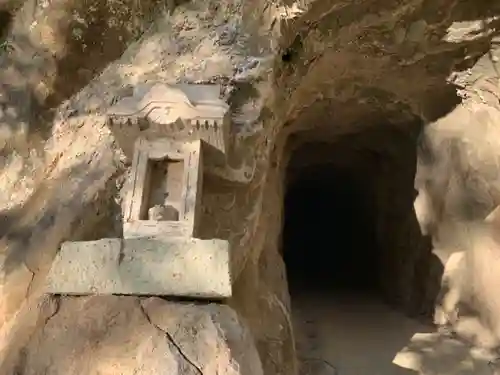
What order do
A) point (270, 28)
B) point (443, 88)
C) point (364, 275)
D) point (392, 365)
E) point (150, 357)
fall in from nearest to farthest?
point (150, 357) < point (270, 28) < point (392, 365) < point (443, 88) < point (364, 275)

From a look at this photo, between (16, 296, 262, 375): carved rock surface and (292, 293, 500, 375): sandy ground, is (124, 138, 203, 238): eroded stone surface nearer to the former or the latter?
(16, 296, 262, 375): carved rock surface

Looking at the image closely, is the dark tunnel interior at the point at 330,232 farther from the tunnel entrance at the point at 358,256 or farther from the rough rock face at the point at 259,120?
the rough rock face at the point at 259,120

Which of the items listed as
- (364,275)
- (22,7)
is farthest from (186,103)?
(364,275)

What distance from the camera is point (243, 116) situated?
232 centimetres

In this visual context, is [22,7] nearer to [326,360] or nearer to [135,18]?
[135,18]

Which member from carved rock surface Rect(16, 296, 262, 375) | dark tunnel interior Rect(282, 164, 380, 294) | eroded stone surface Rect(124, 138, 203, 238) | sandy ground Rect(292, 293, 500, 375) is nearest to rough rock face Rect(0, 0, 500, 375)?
carved rock surface Rect(16, 296, 262, 375)

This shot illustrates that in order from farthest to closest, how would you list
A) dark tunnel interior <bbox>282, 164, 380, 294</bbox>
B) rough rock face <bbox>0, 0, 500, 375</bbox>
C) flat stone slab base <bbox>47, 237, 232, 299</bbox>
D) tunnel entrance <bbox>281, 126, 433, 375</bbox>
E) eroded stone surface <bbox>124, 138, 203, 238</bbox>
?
dark tunnel interior <bbox>282, 164, 380, 294</bbox>
tunnel entrance <bbox>281, 126, 433, 375</bbox>
rough rock face <bbox>0, 0, 500, 375</bbox>
eroded stone surface <bbox>124, 138, 203, 238</bbox>
flat stone slab base <bbox>47, 237, 232, 299</bbox>

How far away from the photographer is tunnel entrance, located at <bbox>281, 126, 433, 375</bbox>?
324 cm

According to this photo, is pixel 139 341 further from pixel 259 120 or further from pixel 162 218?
pixel 259 120

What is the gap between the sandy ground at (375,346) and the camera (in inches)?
114

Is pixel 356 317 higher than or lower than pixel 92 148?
lower

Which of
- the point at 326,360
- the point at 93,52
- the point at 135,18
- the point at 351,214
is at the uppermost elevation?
the point at 135,18

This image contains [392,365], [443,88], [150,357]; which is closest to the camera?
[150,357]

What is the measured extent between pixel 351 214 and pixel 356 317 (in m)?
1.64
